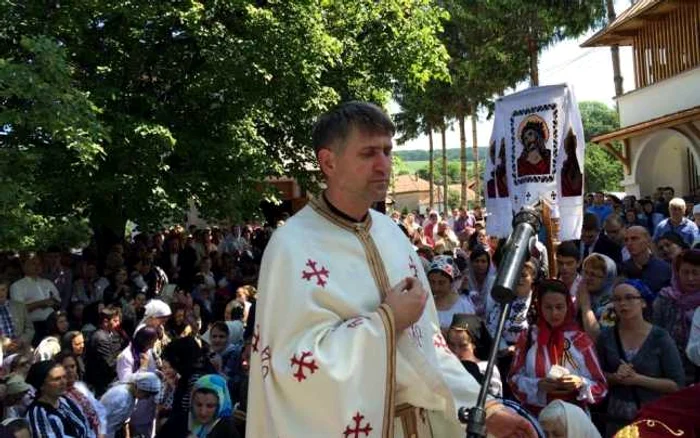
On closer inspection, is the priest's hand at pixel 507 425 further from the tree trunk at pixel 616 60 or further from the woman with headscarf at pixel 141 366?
the tree trunk at pixel 616 60

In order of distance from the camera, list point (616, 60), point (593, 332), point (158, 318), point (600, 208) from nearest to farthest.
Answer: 1. point (593, 332)
2. point (158, 318)
3. point (600, 208)
4. point (616, 60)

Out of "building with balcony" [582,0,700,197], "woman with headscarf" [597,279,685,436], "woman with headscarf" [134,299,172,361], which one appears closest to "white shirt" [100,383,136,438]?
"woman with headscarf" [134,299,172,361]

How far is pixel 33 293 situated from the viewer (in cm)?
958

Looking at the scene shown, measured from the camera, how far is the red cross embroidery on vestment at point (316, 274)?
2400 millimetres

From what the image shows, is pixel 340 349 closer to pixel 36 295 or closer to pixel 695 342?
pixel 695 342

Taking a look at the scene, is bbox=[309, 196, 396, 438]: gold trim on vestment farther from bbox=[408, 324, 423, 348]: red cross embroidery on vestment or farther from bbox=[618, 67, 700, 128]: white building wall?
bbox=[618, 67, 700, 128]: white building wall

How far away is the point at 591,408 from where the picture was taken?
5.02 m

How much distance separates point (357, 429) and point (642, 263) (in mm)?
5341

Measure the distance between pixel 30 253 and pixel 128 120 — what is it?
2.38 m

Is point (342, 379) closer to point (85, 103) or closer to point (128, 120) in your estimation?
point (85, 103)

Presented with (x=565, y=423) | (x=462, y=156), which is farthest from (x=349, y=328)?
(x=462, y=156)

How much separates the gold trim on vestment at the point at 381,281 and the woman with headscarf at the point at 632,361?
2.90 meters

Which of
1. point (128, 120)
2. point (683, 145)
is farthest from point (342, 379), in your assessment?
point (683, 145)

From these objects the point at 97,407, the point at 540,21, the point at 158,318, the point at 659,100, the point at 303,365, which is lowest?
the point at 97,407
